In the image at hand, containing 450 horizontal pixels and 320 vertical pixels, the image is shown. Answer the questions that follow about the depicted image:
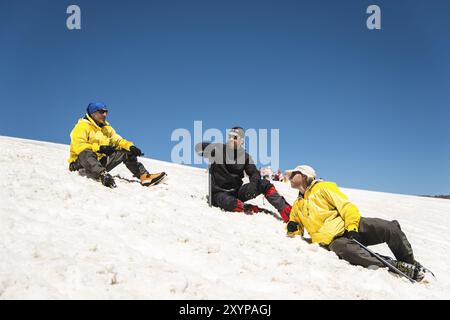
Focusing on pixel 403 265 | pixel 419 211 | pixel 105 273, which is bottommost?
pixel 419 211

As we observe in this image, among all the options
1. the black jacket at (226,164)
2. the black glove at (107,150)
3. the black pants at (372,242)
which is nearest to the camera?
the black pants at (372,242)

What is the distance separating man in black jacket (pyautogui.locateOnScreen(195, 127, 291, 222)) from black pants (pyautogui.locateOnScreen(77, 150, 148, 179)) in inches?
69.2

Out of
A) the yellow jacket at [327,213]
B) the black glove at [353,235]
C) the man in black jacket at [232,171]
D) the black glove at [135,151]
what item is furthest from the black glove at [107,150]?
the black glove at [353,235]

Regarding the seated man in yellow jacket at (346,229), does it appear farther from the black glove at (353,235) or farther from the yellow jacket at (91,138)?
the yellow jacket at (91,138)

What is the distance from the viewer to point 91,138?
26.6 ft

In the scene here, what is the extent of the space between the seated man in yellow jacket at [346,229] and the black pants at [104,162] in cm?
369

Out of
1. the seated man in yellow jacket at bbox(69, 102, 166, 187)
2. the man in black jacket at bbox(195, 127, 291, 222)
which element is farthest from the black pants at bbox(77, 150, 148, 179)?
the man in black jacket at bbox(195, 127, 291, 222)

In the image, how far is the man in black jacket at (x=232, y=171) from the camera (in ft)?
24.1

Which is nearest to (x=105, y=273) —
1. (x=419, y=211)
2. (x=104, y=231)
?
(x=104, y=231)

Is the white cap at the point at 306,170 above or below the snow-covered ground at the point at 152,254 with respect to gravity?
above

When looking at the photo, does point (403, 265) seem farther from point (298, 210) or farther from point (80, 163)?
point (80, 163)

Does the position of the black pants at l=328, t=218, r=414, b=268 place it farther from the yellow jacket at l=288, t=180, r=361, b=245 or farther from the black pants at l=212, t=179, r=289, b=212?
the black pants at l=212, t=179, r=289, b=212

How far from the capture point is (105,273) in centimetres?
367
